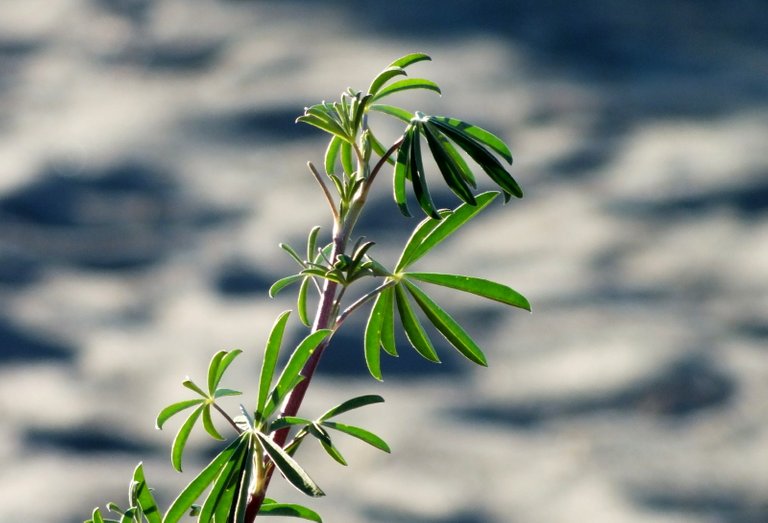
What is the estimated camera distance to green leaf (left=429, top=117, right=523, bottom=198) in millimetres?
366

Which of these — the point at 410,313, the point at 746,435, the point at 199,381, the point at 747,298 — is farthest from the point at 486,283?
the point at 747,298

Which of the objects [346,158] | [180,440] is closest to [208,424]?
[180,440]

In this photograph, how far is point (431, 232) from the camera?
16.4 inches

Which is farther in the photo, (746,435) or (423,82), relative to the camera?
(746,435)

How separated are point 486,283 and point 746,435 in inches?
62.7

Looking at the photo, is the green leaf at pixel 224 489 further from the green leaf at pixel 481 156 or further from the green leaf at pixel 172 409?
the green leaf at pixel 481 156

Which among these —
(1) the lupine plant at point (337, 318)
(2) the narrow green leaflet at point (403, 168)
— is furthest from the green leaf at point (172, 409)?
(2) the narrow green leaflet at point (403, 168)

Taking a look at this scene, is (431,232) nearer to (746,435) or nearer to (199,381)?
(199,381)

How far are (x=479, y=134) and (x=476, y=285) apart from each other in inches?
2.3

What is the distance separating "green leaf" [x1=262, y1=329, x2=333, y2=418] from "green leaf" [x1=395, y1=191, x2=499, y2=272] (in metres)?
0.06

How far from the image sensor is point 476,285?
40cm

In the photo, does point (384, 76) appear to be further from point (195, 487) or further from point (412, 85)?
point (195, 487)

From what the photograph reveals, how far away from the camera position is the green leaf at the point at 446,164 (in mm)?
368

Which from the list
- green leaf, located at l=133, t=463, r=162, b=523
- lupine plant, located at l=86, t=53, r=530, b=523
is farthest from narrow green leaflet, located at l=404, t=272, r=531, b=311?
green leaf, located at l=133, t=463, r=162, b=523
